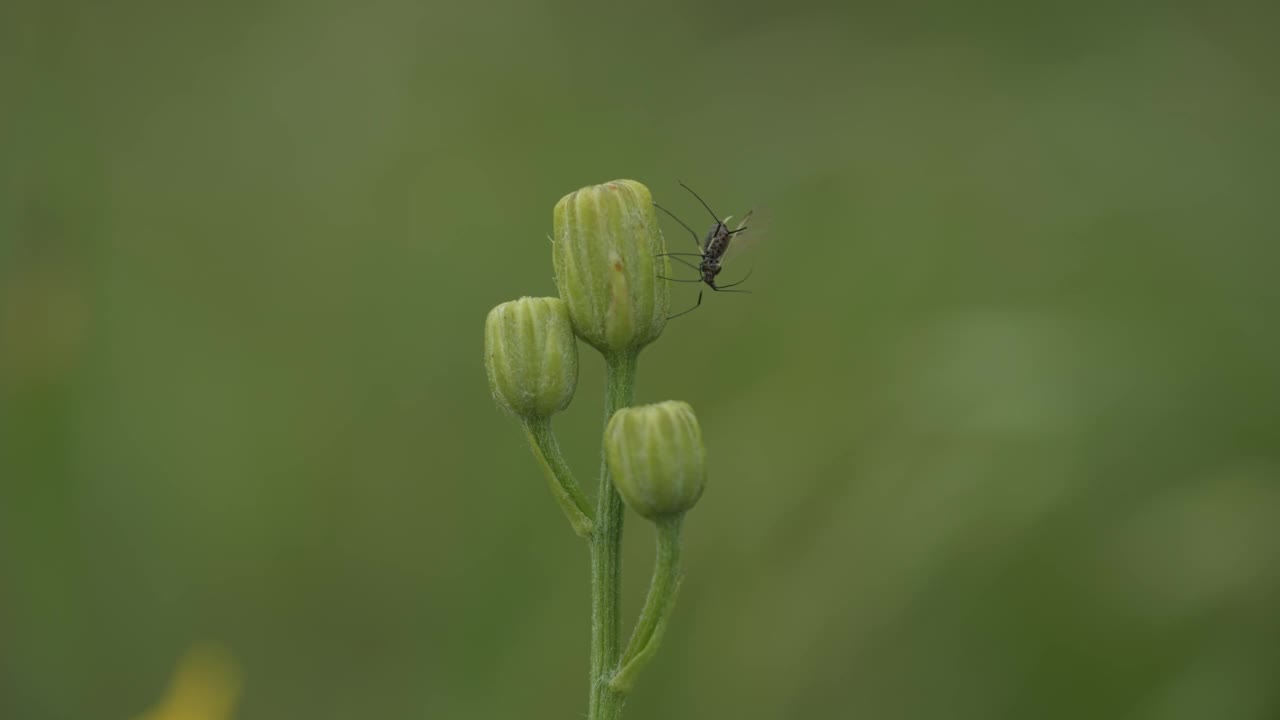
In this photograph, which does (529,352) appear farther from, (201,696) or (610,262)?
(201,696)

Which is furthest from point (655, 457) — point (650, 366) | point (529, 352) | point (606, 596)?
point (650, 366)

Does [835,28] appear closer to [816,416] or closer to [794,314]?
[794,314]

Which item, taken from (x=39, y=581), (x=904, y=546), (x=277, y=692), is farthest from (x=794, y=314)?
(x=39, y=581)

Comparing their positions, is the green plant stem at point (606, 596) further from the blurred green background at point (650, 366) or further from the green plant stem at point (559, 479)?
the blurred green background at point (650, 366)

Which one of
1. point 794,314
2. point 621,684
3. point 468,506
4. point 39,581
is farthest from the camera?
point 794,314

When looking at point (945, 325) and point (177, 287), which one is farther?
point (177, 287)

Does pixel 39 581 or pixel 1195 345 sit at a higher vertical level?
pixel 1195 345

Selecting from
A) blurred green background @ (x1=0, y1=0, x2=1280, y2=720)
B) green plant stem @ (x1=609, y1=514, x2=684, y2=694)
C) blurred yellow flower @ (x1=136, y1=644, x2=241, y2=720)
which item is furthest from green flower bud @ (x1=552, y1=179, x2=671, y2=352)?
blurred green background @ (x1=0, y1=0, x2=1280, y2=720)

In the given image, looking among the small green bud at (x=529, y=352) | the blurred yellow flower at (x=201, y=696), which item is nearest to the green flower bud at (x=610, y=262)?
the small green bud at (x=529, y=352)
